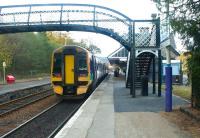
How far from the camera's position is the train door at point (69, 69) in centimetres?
2528

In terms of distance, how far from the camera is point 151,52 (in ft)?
82.9

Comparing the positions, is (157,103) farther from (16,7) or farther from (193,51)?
(16,7)

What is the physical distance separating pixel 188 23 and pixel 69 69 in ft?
41.6

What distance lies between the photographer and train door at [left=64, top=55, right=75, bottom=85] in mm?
25281

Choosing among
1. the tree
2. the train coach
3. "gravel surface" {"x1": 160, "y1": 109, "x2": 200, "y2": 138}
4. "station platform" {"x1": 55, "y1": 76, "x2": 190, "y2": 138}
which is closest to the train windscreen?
the train coach

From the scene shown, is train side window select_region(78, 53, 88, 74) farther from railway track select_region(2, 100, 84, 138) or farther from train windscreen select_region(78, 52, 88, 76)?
railway track select_region(2, 100, 84, 138)

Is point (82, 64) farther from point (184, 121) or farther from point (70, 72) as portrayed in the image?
point (184, 121)

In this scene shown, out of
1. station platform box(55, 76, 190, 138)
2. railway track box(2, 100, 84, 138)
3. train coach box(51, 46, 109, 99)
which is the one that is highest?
train coach box(51, 46, 109, 99)

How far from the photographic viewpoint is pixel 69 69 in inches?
1002

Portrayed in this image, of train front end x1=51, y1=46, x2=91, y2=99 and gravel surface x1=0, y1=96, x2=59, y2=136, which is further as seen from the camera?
train front end x1=51, y1=46, x2=91, y2=99

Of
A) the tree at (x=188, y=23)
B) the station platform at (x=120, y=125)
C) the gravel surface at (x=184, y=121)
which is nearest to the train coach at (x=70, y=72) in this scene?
the station platform at (x=120, y=125)

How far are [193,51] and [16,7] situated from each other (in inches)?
769

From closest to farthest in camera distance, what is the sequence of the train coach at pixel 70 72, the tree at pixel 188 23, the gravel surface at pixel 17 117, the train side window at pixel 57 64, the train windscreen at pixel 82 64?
the tree at pixel 188 23
the gravel surface at pixel 17 117
the train coach at pixel 70 72
the train side window at pixel 57 64
the train windscreen at pixel 82 64

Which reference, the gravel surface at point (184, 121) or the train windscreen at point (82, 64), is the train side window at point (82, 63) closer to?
the train windscreen at point (82, 64)
